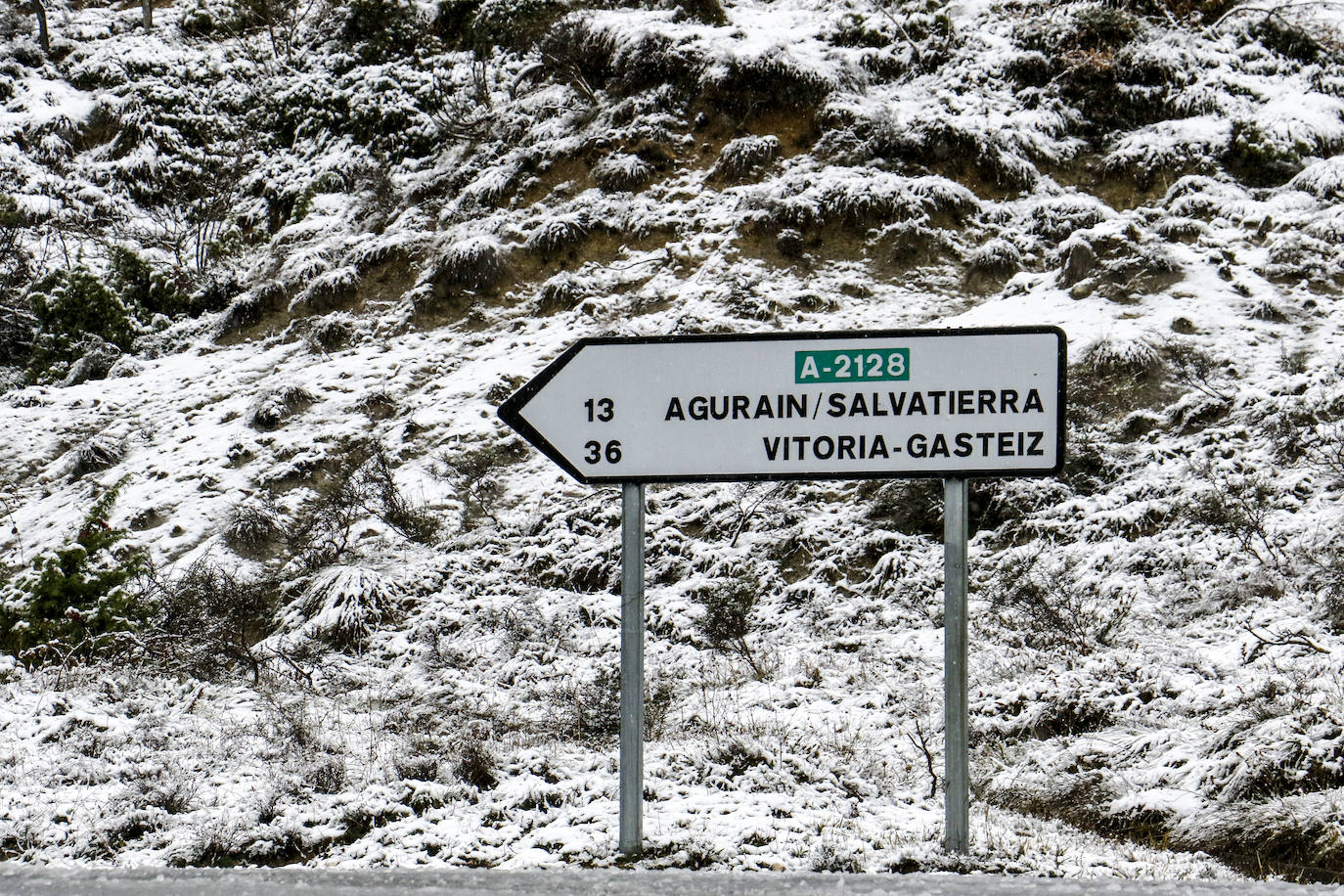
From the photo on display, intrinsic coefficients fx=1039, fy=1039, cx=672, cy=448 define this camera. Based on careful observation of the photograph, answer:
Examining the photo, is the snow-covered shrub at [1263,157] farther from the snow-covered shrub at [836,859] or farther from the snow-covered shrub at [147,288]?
the snow-covered shrub at [147,288]

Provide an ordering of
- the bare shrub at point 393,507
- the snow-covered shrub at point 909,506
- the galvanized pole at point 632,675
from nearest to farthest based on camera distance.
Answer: the galvanized pole at point 632,675
the snow-covered shrub at point 909,506
the bare shrub at point 393,507

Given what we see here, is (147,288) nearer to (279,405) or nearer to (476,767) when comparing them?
(279,405)

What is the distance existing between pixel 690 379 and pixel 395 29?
47.0ft

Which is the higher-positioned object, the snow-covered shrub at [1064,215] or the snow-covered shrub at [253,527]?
the snow-covered shrub at [1064,215]

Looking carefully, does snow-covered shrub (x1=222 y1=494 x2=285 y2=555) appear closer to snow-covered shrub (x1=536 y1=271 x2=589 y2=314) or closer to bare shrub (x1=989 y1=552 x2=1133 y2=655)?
snow-covered shrub (x1=536 y1=271 x2=589 y2=314)

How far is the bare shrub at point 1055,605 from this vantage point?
638 centimetres

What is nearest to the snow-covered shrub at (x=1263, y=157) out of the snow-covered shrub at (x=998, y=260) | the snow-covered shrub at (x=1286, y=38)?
the snow-covered shrub at (x=1286, y=38)

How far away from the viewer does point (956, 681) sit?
356 cm

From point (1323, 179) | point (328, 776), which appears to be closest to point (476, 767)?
point (328, 776)

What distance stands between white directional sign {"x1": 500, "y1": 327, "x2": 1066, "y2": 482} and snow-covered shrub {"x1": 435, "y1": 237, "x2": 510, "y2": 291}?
8.50m

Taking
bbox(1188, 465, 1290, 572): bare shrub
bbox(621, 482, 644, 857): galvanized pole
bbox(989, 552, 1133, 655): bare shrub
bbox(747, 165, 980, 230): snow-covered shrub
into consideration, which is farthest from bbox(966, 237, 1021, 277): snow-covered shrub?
bbox(621, 482, 644, 857): galvanized pole

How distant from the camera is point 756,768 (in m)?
4.81

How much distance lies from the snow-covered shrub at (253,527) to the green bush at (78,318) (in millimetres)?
5251

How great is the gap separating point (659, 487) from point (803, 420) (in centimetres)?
550
